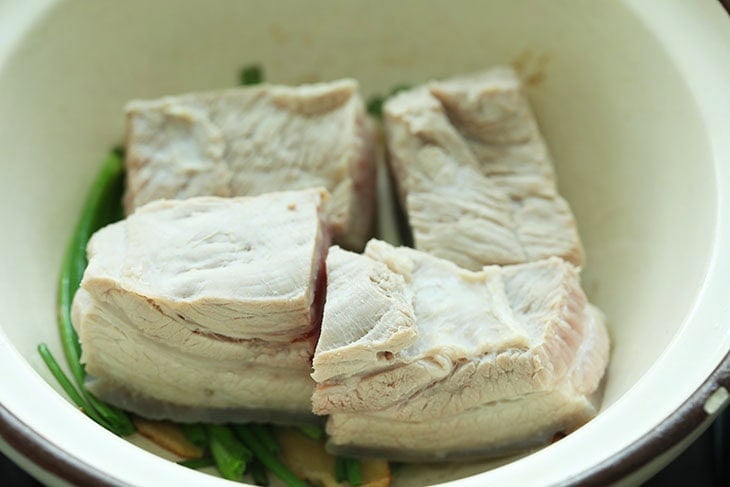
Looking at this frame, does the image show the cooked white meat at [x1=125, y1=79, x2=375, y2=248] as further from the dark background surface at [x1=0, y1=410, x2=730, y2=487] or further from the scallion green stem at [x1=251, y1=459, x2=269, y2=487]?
the dark background surface at [x1=0, y1=410, x2=730, y2=487]

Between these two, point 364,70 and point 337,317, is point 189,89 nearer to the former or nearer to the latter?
point 364,70

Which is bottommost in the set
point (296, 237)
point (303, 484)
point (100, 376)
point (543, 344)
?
point (303, 484)

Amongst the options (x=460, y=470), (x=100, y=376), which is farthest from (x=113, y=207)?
(x=460, y=470)

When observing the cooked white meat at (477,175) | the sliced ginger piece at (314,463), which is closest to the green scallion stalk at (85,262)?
the sliced ginger piece at (314,463)

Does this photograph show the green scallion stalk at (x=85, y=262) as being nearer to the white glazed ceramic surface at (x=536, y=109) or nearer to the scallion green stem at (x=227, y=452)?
the white glazed ceramic surface at (x=536, y=109)

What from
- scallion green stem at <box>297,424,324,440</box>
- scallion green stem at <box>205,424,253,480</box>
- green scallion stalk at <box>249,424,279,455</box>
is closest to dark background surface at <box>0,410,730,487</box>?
scallion green stem at <box>205,424,253,480</box>
